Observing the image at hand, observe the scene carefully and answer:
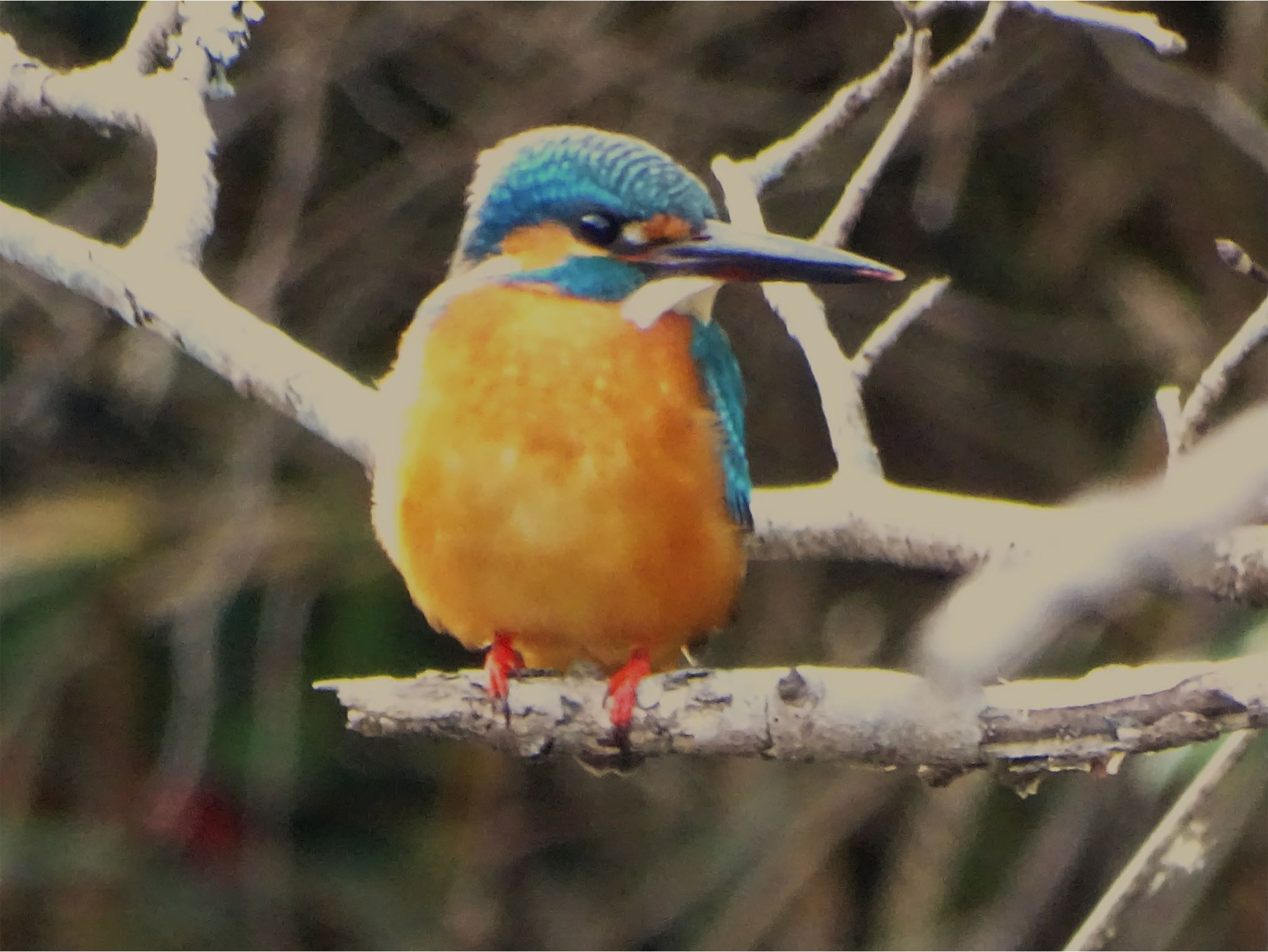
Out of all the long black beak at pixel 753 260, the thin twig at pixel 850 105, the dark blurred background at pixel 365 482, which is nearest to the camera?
the long black beak at pixel 753 260

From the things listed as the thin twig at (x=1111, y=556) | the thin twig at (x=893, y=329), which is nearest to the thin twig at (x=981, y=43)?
the thin twig at (x=893, y=329)


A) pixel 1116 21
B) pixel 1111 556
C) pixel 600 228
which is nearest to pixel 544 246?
pixel 600 228

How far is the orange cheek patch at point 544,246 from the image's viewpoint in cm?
111

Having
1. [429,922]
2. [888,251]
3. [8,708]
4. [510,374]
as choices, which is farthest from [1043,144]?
[8,708]

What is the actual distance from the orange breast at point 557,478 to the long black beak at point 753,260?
0.05 meters

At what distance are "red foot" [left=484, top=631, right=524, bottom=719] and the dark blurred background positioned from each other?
0.77m

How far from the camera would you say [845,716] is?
88 centimetres

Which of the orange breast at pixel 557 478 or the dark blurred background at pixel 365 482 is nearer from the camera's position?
the orange breast at pixel 557 478

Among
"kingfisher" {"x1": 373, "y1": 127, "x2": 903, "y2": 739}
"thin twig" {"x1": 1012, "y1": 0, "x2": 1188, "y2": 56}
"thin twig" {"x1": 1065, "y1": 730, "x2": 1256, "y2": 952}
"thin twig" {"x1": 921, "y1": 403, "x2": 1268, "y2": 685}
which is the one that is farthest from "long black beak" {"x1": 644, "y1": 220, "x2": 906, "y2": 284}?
"thin twig" {"x1": 921, "y1": 403, "x2": 1268, "y2": 685}

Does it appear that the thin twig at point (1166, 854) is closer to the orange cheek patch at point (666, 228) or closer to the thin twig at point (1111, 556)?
the orange cheek patch at point (666, 228)

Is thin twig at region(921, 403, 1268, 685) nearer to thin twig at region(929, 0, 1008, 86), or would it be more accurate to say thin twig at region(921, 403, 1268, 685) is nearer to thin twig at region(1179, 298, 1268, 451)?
thin twig at region(1179, 298, 1268, 451)

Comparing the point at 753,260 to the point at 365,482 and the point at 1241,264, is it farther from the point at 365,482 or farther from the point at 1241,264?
the point at 365,482

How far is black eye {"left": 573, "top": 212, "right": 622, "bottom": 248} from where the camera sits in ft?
3.60

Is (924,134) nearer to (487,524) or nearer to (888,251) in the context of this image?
(888,251)
